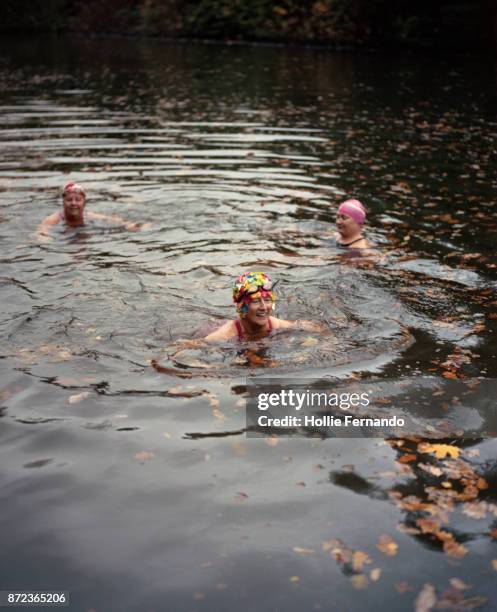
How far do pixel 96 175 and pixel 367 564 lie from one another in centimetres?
1372

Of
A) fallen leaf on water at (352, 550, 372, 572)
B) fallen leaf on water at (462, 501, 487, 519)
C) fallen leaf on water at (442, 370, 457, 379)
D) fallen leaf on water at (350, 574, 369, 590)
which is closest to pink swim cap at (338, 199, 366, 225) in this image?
fallen leaf on water at (442, 370, 457, 379)

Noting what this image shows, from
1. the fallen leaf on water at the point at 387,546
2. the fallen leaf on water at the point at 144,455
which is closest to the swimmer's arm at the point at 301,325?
the fallen leaf on water at the point at 144,455

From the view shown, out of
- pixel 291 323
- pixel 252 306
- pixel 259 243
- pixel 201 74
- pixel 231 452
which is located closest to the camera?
pixel 231 452

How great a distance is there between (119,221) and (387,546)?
9.72m

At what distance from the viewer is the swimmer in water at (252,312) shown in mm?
9078

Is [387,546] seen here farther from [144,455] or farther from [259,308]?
[259,308]

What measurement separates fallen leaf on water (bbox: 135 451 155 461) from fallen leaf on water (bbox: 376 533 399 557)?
7.41 feet

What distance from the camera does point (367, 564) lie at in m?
5.96

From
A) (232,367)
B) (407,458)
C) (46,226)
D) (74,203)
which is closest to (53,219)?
(46,226)

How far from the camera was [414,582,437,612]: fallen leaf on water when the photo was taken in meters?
5.57

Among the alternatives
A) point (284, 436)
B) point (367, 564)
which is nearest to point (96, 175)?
point (284, 436)

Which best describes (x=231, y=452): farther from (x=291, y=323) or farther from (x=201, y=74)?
(x=201, y=74)

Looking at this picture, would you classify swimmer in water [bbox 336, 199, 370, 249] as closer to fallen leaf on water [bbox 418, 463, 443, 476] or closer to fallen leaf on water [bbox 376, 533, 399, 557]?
fallen leaf on water [bbox 418, 463, 443, 476]

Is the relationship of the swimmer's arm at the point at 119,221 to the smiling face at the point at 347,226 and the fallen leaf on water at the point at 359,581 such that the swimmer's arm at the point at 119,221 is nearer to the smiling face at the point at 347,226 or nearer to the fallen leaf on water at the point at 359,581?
the smiling face at the point at 347,226
